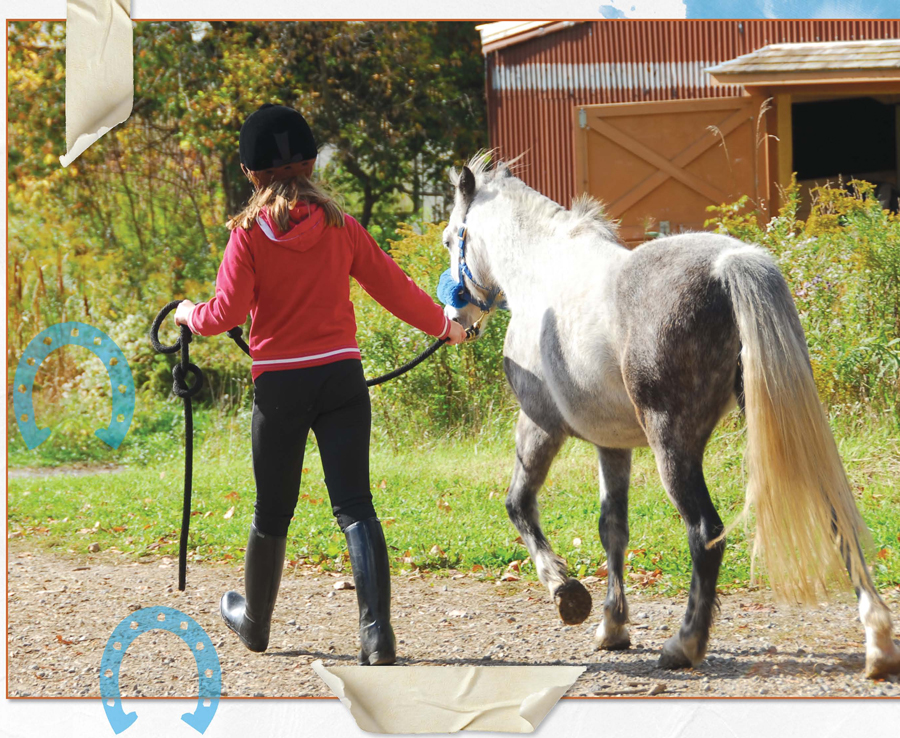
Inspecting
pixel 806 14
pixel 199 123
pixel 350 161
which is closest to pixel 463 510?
pixel 806 14

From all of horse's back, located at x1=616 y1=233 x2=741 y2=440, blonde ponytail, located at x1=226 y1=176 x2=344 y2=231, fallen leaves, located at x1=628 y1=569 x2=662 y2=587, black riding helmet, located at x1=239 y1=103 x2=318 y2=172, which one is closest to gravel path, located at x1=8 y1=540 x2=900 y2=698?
fallen leaves, located at x1=628 y1=569 x2=662 y2=587

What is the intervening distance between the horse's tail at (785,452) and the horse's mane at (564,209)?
69cm

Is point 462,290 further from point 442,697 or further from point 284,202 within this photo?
point 442,697

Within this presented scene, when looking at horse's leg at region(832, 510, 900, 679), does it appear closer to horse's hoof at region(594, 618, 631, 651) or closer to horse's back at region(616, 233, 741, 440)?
horse's back at region(616, 233, 741, 440)

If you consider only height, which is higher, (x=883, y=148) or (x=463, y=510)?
(x=883, y=148)

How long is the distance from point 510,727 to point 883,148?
381 inches

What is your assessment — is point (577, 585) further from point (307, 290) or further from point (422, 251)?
point (422, 251)

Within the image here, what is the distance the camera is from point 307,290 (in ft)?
8.59

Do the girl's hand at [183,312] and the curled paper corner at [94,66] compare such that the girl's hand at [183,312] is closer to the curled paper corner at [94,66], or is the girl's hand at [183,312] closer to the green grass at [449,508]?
the curled paper corner at [94,66]

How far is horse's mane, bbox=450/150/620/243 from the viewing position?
3.17 metres

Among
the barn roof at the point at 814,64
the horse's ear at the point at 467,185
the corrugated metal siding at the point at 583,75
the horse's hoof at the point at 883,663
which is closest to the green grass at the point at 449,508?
the horse's hoof at the point at 883,663

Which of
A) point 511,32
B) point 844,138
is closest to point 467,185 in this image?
point 511,32

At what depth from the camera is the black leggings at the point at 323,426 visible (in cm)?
264

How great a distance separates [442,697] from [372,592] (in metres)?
0.36
